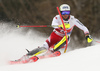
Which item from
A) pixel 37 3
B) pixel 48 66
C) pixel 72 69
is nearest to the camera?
pixel 72 69

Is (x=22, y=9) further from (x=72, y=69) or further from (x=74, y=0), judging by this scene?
(x=72, y=69)

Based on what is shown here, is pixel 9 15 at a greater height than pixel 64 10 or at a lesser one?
lesser

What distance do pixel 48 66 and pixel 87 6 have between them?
5.04 m

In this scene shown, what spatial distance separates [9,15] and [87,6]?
12.0 ft

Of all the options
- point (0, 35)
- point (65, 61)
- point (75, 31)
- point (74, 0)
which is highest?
point (74, 0)

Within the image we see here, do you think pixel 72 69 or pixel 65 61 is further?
pixel 65 61

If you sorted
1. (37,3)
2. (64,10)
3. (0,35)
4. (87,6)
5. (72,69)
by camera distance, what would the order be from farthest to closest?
(37,3), (87,6), (0,35), (64,10), (72,69)

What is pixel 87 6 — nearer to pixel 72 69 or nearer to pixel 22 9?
pixel 22 9

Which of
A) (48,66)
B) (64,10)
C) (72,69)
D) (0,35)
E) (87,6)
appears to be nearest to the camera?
(72,69)

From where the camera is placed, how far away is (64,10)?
290 centimetres

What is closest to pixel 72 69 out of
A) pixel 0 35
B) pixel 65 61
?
pixel 65 61

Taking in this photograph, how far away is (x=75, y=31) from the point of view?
23.8ft

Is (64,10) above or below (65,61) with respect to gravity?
above

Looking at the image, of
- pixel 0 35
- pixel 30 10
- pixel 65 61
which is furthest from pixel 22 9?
pixel 65 61
